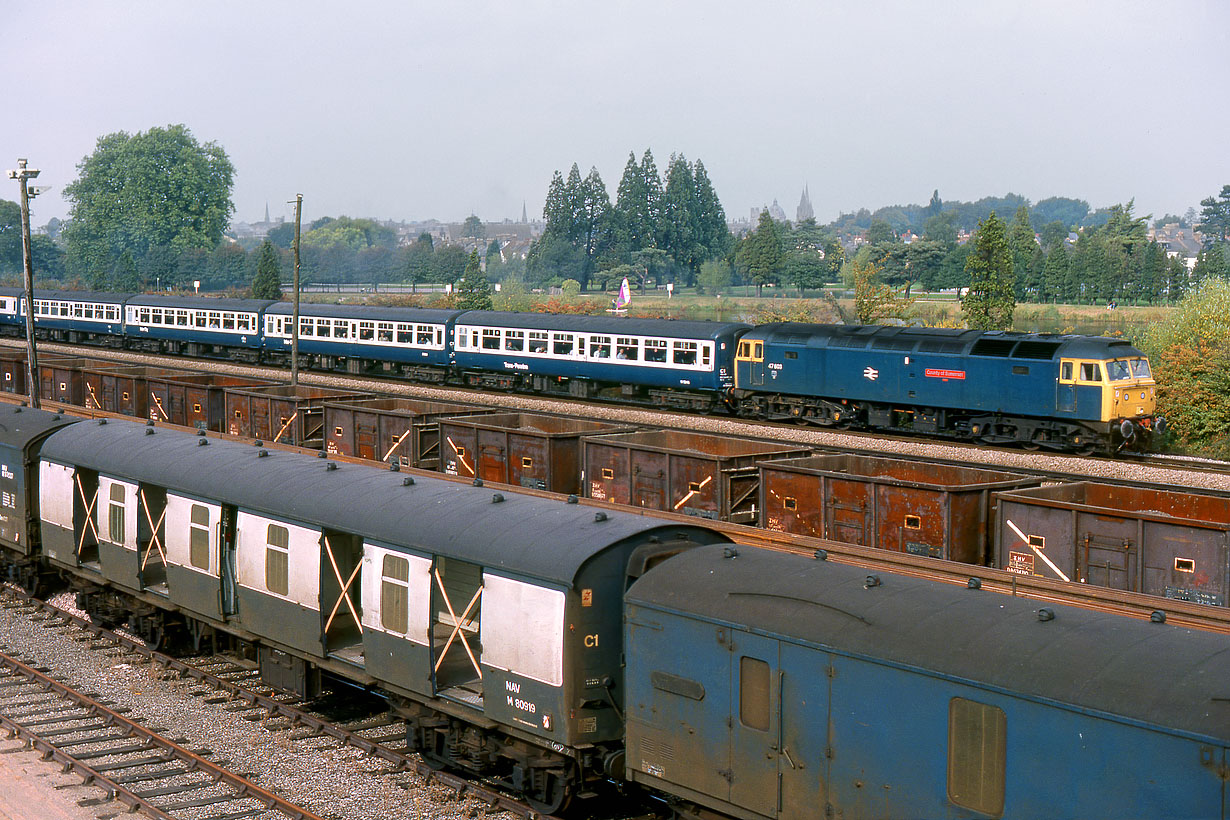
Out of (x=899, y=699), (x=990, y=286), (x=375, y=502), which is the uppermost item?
(x=990, y=286)

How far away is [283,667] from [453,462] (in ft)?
42.0

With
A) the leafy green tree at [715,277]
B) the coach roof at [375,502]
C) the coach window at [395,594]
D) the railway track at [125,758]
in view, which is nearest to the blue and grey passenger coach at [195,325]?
the coach roof at [375,502]

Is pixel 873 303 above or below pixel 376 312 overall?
above

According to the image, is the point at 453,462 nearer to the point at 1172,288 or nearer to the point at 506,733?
the point at 506,733

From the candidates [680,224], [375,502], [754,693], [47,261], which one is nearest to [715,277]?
[680,224]

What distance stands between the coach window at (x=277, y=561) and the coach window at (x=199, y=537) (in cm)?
166

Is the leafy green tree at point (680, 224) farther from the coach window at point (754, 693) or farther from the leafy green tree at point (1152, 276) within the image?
the coach window at point (754, 693)

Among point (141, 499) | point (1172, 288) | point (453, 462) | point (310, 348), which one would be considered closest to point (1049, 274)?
point (1172, 288)

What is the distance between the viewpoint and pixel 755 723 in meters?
10.4

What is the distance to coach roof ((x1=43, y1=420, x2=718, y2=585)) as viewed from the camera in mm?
12375

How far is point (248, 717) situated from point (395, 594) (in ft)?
15.0

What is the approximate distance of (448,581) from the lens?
14297 mm

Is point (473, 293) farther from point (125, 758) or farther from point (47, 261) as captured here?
point (47, 261)

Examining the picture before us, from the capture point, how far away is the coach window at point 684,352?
44.1 m
